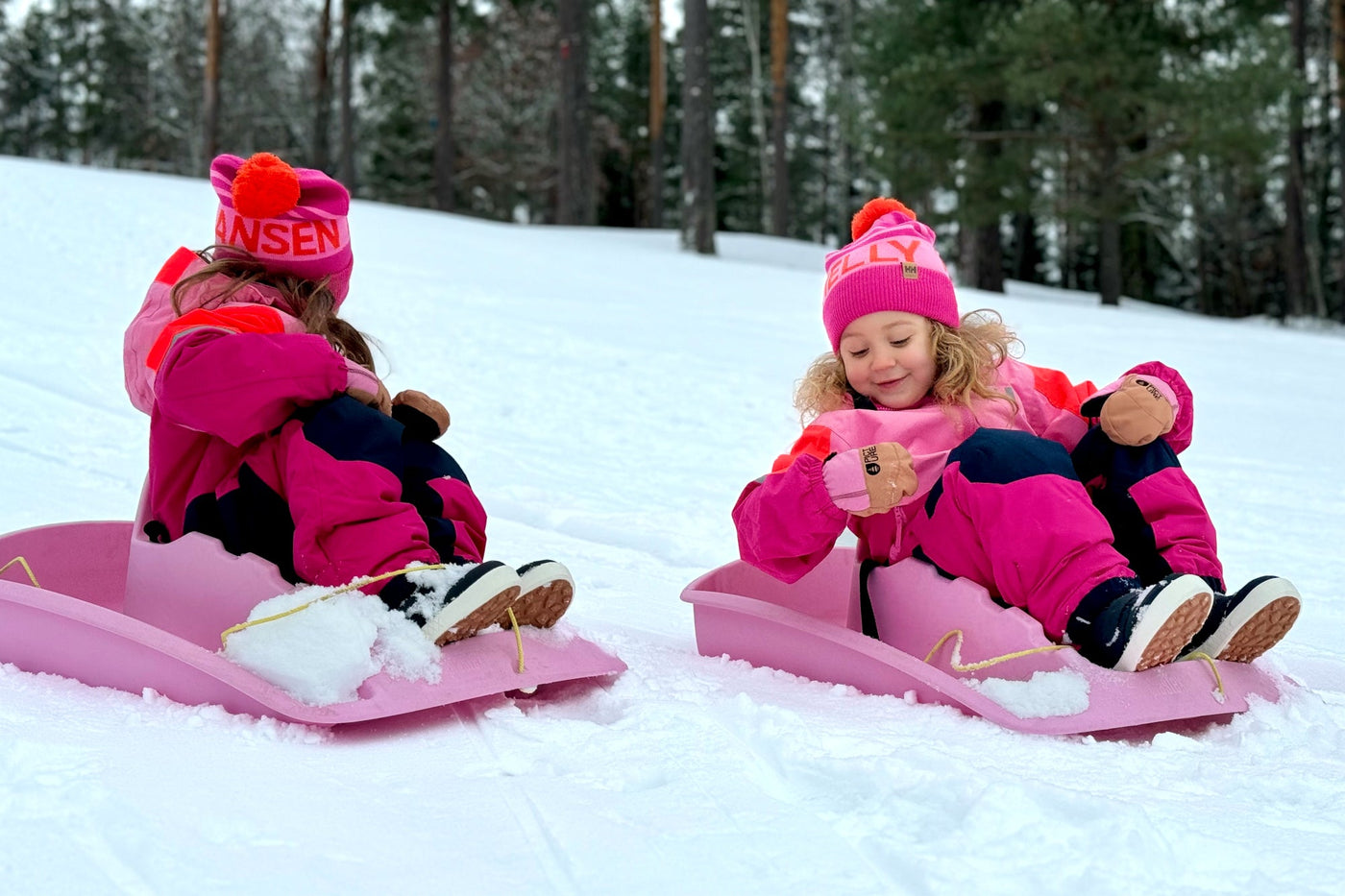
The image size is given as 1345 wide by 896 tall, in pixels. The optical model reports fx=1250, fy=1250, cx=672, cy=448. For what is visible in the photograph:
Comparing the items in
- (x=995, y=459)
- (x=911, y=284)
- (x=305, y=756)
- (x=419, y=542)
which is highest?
(x=911, y=284)

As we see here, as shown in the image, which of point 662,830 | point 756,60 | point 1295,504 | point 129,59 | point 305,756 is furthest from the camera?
point 129,59

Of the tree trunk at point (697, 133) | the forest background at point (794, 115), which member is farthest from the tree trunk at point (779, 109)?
the tree trunk at point (697, 133)

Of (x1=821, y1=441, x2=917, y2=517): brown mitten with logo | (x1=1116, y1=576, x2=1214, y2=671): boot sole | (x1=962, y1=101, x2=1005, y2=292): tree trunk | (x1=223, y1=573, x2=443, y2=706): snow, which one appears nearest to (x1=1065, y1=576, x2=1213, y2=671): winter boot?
(x1=1116, y1=576, x2=1214, y2=671): boot sole

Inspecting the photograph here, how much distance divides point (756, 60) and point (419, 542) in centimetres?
2451

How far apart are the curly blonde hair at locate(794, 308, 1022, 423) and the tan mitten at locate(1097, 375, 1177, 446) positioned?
A: 0.21 metres

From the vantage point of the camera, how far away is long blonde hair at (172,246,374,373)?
236 centimetres

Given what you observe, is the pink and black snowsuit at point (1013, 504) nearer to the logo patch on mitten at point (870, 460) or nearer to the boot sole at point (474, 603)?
the logo patch on mitten at point (870, 460)

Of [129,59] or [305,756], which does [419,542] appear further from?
[129,59]

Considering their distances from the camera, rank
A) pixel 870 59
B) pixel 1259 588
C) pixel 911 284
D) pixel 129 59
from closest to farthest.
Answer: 1. pixel 1259 588
2. pixel 911 284
3. pixel 870 59
4. pixel 129 59

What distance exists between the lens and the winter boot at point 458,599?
2.00m

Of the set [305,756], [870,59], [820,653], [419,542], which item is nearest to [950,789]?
[820,653]

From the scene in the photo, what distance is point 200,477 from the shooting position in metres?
2.22

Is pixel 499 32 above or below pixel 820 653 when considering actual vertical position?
above

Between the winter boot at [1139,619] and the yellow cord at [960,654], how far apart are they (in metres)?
0.06
